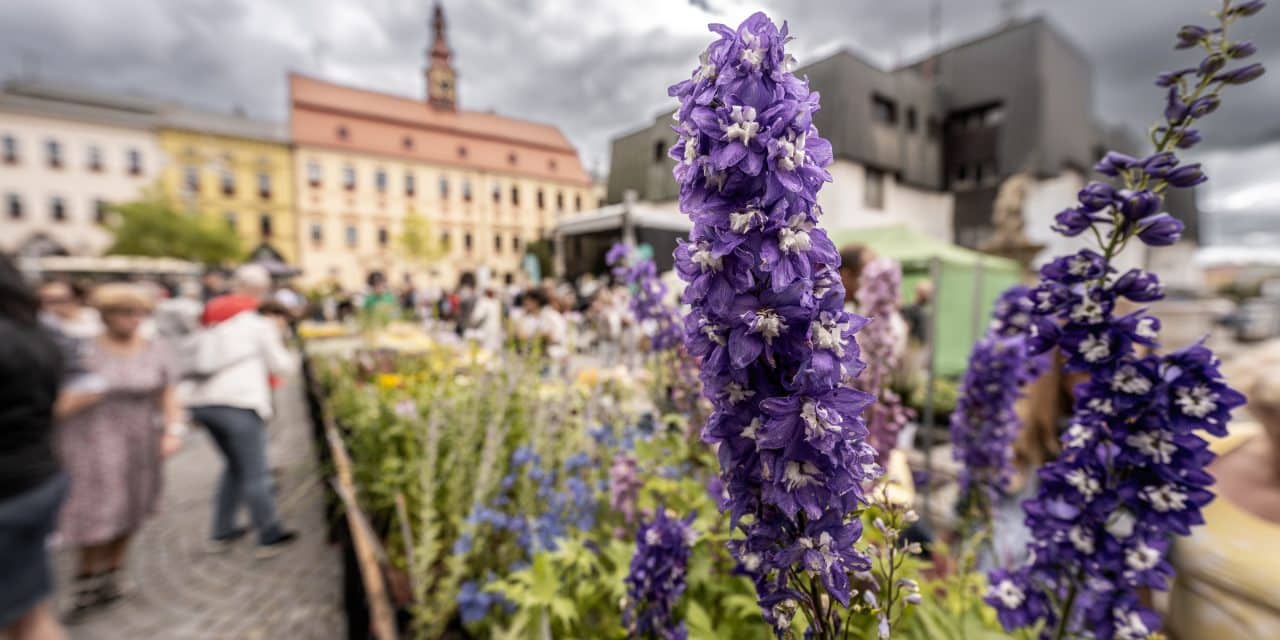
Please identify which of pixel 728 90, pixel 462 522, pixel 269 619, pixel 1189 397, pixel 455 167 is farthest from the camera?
pixel 455 167

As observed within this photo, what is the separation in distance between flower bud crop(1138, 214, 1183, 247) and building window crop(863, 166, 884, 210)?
20926 millimetres

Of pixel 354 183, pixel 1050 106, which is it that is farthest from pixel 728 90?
pixel 354 183

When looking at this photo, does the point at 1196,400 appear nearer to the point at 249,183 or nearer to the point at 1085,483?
the point at 1085,483

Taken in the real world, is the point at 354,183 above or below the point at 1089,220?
above

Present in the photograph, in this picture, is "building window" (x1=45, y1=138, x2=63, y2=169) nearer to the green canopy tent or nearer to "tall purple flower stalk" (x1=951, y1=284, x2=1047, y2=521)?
the green canopy tent

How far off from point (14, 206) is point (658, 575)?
2098 inches

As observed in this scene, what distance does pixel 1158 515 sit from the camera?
1.00 metres

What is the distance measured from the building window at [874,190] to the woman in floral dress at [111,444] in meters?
21.0

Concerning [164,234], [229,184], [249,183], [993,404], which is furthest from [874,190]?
[229,184]

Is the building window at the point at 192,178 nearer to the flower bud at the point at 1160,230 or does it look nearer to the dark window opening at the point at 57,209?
the dark window opening at the point at 57,209

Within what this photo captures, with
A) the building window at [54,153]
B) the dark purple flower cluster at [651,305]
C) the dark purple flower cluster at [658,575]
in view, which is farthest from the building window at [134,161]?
the dark purple flower cluster at [658,575]

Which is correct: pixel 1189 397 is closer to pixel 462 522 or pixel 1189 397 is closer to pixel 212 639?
pixel 462 522

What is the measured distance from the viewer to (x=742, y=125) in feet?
2.09

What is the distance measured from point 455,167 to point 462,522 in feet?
49.4
